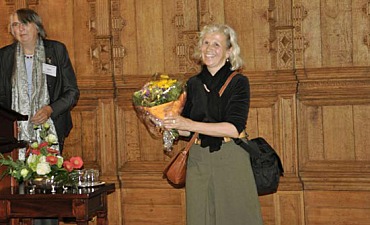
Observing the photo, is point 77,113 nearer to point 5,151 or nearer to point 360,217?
point 5,151

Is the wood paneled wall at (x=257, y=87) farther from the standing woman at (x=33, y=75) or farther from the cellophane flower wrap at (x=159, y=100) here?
the cellophane flower wrap at (x=159, y=100)

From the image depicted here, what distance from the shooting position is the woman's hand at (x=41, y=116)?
17.4 ft

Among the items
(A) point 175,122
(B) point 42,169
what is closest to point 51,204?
(B) point 42,169

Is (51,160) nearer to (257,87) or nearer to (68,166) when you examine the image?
(68,166)

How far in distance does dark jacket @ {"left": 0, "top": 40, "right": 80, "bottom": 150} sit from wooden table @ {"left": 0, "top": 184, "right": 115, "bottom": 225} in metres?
1.17

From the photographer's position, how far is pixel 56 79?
5.59 metres

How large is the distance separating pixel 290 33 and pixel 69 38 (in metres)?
1.92

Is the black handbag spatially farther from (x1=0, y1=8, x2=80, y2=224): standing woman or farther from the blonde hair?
(x1=0, y1=8, x2=80, y2=224): standing woman

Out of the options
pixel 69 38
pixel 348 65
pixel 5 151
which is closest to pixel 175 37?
pixel 69 38

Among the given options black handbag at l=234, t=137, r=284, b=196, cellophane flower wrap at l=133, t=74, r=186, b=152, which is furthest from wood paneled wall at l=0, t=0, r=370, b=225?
cellophane flower wrap at l=133, t=74, r=186, b=152

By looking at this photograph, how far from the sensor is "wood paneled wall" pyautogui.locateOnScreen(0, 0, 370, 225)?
542cm

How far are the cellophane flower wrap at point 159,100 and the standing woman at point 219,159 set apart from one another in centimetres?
6

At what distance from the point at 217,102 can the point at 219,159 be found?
33cm

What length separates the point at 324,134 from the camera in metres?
5.50
